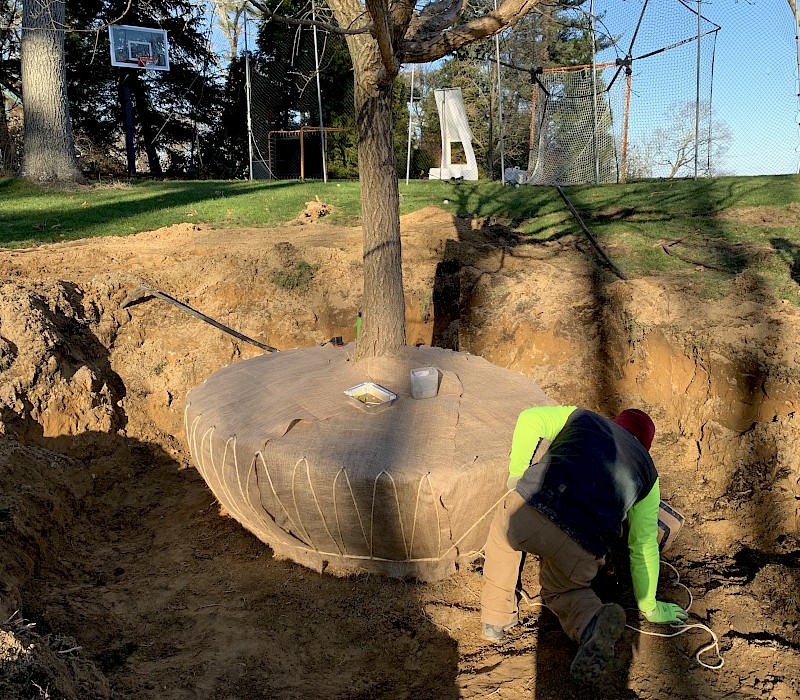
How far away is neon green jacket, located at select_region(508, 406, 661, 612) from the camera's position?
345 cm

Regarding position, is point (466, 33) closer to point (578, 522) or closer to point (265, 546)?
point (578, 522)

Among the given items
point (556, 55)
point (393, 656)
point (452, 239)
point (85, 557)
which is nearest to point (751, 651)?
point (393, 656)

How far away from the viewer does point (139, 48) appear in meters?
16.1

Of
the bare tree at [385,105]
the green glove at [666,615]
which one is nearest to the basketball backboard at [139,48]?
the bare tree at [385,105]

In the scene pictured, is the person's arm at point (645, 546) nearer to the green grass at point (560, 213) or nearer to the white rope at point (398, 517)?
the white rope at point (398, 517)

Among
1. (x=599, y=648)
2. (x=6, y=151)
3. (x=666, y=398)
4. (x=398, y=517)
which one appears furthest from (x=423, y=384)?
(x=6, y=151)

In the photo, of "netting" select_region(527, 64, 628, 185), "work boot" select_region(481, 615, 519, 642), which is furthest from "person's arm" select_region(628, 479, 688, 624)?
"netting" select_region(527, 64, 628, 185)

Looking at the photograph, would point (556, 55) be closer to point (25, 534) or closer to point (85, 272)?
point (85, 272)

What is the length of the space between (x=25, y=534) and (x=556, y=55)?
24.4 metres

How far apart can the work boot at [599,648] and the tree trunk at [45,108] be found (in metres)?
12.7

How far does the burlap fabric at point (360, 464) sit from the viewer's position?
12.2 ft

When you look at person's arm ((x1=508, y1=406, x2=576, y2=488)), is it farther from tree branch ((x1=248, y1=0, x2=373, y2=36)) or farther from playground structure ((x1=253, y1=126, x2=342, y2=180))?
playground structure ((x1=253, y1=126, x2=342, y2=180))

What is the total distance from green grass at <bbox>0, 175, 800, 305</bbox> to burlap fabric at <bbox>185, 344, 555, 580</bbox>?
3811 mm

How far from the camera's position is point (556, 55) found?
23.7m
